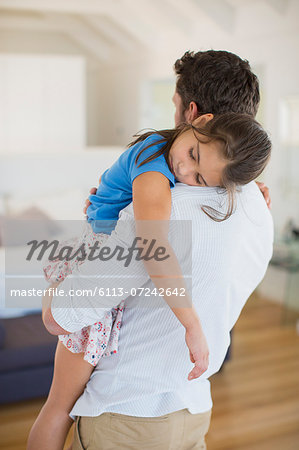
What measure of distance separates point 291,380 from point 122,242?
258 cm

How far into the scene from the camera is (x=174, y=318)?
1.05 meters

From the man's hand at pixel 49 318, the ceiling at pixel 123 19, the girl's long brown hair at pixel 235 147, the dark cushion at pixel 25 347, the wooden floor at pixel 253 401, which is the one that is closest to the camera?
the girl's long brown hair at pixel 235 147

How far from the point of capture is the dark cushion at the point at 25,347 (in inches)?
108

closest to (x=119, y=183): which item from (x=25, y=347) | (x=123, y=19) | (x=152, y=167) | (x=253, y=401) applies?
(x=152, y=167)

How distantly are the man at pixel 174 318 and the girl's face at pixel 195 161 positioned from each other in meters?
0.02

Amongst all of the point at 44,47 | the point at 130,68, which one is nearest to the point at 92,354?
the point at 130,68

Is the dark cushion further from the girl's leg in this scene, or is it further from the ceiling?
the ceiling

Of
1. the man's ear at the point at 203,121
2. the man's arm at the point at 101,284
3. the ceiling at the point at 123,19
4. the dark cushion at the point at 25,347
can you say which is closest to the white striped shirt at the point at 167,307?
the man's arm at the point at 101,284

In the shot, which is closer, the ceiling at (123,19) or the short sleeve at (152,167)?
the short sleeve at (152,167)

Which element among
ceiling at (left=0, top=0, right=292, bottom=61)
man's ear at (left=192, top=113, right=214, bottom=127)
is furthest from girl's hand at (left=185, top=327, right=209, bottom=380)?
ceiling at (left=0, top=0, right=292, bottom=61)

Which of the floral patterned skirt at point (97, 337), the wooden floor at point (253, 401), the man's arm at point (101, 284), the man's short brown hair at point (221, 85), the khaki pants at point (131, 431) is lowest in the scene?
the wooden floor at point (253, 401)

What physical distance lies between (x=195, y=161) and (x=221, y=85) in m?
0.24

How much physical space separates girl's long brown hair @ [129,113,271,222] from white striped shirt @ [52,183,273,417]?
0.09 feet

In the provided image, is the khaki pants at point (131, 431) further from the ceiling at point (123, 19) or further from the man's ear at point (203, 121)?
the ceiling at point (123, 19)
